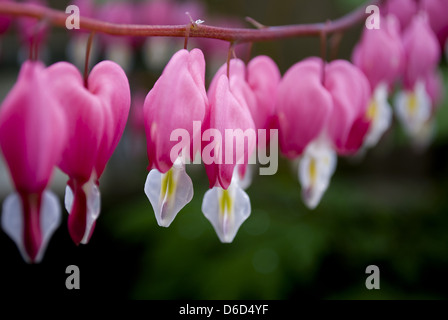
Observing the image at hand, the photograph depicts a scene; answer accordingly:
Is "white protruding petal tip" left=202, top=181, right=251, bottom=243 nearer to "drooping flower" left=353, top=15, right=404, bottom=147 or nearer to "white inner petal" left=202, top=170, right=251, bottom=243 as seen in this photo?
"white inner petal" left=202, top=170, right=251, bottom=243

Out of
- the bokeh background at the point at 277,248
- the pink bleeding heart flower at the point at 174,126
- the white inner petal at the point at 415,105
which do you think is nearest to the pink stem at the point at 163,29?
the pink bleeding heart flower at the point at 174,126

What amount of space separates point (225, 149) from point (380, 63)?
1.25 feet

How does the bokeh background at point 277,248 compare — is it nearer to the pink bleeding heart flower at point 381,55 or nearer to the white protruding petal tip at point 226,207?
the pink bleeding heart flower at point 381,55

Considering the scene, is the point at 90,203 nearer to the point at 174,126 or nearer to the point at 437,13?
the point at 174,126

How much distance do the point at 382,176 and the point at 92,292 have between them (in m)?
1.39

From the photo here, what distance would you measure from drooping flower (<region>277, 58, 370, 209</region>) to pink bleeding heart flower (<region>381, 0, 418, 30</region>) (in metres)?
0.26

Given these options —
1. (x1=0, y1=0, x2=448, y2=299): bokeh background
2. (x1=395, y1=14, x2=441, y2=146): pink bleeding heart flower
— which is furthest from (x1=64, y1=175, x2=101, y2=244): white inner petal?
(x1=0, y1=0, x2=448, y2=299): bokeh background

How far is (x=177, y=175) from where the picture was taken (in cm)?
43

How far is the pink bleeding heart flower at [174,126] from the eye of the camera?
0.40 m

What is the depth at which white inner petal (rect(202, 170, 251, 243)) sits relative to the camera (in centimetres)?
47

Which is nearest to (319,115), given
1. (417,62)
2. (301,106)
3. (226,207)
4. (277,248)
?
(301,106)

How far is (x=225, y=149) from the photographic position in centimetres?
42
